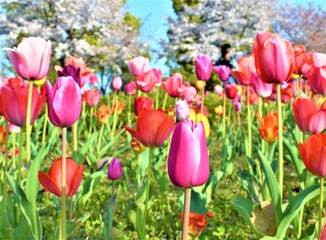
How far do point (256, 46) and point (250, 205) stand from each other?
624 millimetres

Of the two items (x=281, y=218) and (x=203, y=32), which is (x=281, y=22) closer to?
(x=203, y=32)

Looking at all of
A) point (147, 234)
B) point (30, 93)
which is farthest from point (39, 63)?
point (147, 234)

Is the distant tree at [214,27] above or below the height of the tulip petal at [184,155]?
above

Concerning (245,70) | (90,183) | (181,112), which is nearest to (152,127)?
(181,112)

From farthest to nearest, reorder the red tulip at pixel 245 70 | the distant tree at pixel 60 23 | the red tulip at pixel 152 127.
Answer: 1. the distant tree at pixel 60 23
2. the red tulip at pixel 245 70
3. the red tulip at pixel 152 127

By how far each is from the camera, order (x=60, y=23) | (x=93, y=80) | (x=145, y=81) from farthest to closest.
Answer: (x=60, y=23)
(x=93, y=80)
(x=145, y=81)

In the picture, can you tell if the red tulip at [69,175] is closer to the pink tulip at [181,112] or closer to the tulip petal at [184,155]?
the pink tulip at [181,112]

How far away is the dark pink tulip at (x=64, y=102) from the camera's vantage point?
105cm

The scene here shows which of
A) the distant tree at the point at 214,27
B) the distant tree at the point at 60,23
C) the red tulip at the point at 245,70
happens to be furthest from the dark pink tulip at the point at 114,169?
the distant tree at the point at 214,27

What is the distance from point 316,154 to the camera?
1244 millimetres

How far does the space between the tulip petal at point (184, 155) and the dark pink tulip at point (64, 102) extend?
0.34 m

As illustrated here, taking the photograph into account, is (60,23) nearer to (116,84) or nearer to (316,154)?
(116,84)

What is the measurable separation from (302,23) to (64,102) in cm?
2699

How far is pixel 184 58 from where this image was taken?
22609 millimetres
